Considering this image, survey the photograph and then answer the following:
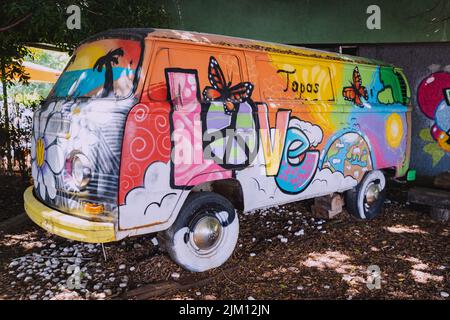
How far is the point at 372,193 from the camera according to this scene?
638 centimetres

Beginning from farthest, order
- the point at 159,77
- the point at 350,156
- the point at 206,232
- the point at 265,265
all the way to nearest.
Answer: the point at 350,156
the point at 265,265
the point at 206,232
the point at 159,77

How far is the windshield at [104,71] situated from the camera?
375 centimetres

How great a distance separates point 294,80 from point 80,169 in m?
2.76

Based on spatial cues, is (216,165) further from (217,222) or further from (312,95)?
(312,95)

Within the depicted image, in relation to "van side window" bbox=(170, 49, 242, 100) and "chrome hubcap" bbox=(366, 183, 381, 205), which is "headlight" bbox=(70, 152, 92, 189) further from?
"chrome hubcap" bbox=(366, 183, 381, 205)

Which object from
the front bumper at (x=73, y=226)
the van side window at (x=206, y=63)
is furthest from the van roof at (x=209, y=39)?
the front bumper at (x=73, y=226)

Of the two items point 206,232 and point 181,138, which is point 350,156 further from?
point 181,138

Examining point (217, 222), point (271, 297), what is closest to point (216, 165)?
point (217, 222)

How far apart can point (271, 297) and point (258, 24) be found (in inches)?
242

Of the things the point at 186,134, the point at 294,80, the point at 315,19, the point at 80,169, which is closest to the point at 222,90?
the point at 186,134


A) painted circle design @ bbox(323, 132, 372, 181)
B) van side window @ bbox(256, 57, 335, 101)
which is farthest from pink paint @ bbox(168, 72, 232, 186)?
painted circle design @ bbox(323, 132, 372, 181)

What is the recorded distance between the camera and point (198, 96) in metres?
4.05

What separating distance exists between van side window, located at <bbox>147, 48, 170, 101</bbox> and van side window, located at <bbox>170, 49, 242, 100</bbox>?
0.26ft

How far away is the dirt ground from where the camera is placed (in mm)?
3984
